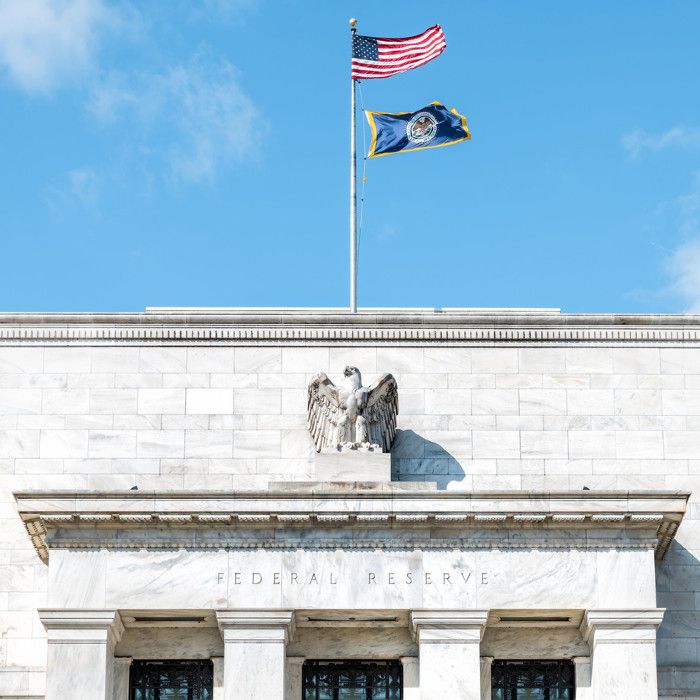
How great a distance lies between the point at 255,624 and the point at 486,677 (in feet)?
15.7

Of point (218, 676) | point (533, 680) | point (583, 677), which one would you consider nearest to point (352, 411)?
point (218, 676)

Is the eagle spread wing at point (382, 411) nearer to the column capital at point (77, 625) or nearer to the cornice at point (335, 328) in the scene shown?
the cornice at point (335, 328)

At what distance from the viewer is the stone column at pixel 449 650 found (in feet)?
145

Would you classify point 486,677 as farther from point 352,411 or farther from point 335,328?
point 335,328

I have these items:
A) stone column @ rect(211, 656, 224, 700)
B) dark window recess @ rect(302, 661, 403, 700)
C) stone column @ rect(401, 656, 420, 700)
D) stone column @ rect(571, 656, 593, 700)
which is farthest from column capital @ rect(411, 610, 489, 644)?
stone column @ rect(211, 656, 224, 700)

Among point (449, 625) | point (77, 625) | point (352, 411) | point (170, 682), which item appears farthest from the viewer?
point (352, 411)

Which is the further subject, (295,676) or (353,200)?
(353,200)

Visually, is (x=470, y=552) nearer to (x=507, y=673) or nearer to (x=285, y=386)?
(x=507, y=673)

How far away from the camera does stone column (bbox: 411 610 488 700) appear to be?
4431cm

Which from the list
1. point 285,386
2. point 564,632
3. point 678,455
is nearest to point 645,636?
point 564,632

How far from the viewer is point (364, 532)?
148 feet

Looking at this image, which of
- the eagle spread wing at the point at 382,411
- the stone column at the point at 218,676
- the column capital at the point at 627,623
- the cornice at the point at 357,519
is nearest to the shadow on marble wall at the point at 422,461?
the eagle spread wing at the point at 382,411

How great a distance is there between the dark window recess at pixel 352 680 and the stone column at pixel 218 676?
5.42ft

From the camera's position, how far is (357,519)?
148 ft
